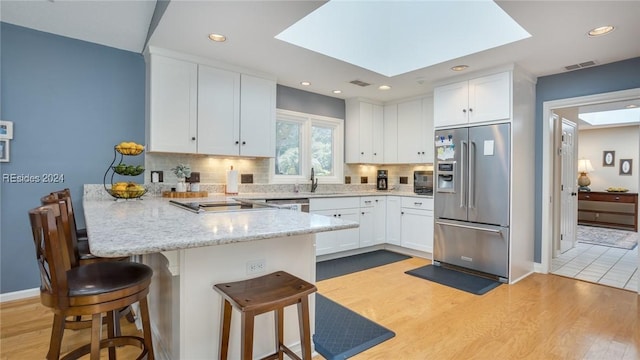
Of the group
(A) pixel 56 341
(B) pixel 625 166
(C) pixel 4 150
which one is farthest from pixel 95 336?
(B) pixel 625 166

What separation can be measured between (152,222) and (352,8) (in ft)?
10.1

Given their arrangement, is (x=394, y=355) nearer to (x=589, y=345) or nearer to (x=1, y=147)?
(x=589, y=345)

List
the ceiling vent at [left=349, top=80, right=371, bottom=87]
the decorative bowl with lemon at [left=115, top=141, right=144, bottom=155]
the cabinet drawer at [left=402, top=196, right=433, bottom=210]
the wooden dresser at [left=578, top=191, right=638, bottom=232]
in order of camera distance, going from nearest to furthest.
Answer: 1. the decorative bowl with lemon at [left=115, top=141, right=144, bottom=155]
2. the ceiling vent at [left=349, top=80, right=371, bottom=87]
3. the cabinet drawer at [left=402, top=196, right=433, bottom=210]
4. the wooden dresser at [left=578, top=191, right=638, bottom=232]

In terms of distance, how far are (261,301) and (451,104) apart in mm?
3452

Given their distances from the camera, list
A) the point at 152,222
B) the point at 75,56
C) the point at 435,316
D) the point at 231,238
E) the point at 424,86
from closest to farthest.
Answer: the point at 231,238 < the point at 152,222 < the point at 435,316 < the point at 75,56 < the point at 424,86

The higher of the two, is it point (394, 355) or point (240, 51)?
point (240, 51)

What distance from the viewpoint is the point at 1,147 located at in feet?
9.06

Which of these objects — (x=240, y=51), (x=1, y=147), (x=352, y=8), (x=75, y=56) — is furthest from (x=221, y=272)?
(x=352, y=8)

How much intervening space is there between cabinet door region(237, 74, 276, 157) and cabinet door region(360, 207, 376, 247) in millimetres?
1550

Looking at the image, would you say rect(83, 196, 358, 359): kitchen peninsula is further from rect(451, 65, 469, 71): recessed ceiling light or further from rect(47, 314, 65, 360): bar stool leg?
rect(451, 65, 469, 71): recessed ceiling light

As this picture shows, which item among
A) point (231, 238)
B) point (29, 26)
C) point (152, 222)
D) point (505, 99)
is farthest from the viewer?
point (505, 99)

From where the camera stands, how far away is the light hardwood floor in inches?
82.4

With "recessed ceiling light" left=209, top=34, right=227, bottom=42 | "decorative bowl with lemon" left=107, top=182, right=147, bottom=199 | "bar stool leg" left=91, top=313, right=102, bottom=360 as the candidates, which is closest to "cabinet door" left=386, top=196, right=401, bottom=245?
"recessed ceiling light" left=209, top=34, right=227, bottom=42

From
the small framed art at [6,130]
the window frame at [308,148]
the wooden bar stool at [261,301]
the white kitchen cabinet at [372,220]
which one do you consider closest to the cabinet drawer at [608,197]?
the white kitchen cabinet at [372,220]
